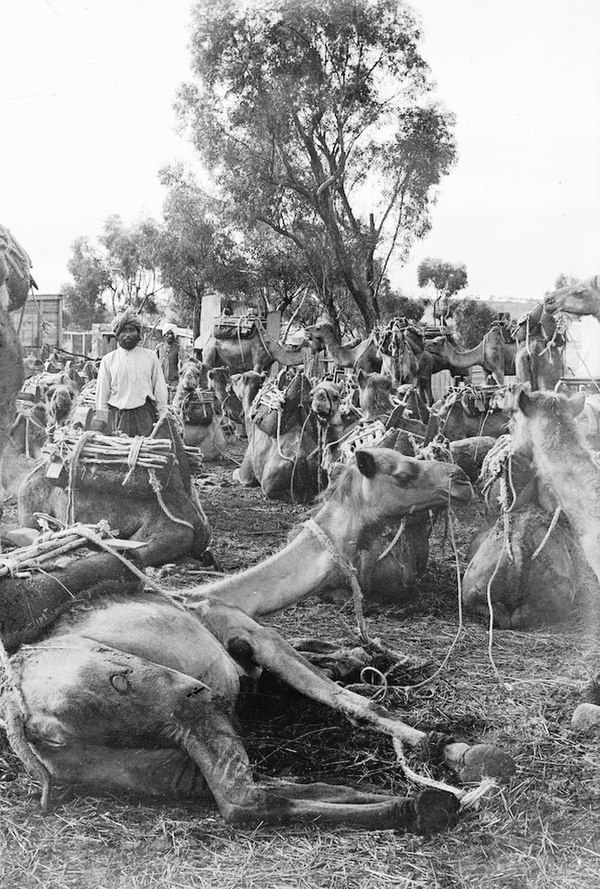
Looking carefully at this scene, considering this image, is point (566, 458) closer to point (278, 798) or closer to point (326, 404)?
point (278, 798)

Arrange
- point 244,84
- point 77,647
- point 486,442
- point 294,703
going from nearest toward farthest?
point 77,647, point 294,703, point 244,84, point 486,442

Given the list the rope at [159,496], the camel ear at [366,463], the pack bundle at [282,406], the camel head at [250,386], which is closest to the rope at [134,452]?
the rope at [159,496]

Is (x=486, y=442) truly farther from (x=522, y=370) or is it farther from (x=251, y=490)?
(x=251, y=490)

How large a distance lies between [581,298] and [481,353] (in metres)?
11.4

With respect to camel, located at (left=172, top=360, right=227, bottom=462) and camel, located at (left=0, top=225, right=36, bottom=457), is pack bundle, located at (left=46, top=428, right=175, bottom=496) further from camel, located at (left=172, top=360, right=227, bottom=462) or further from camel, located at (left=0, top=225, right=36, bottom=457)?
camel, located at (left=172, top=360, right=227, bottom=462)

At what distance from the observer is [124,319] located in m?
6.72

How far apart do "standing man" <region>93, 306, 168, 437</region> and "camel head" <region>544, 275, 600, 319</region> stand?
3.22 metres

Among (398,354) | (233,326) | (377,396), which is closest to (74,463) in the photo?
(377,396)

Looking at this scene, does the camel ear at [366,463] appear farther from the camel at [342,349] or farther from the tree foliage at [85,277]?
the camel at [342,349]

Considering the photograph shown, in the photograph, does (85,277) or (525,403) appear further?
(85,277)

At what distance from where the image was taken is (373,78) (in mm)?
5391

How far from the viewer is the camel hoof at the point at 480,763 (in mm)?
3066

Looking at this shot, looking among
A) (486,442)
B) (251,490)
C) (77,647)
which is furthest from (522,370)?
(77,647)

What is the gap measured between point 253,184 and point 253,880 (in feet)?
14.6
